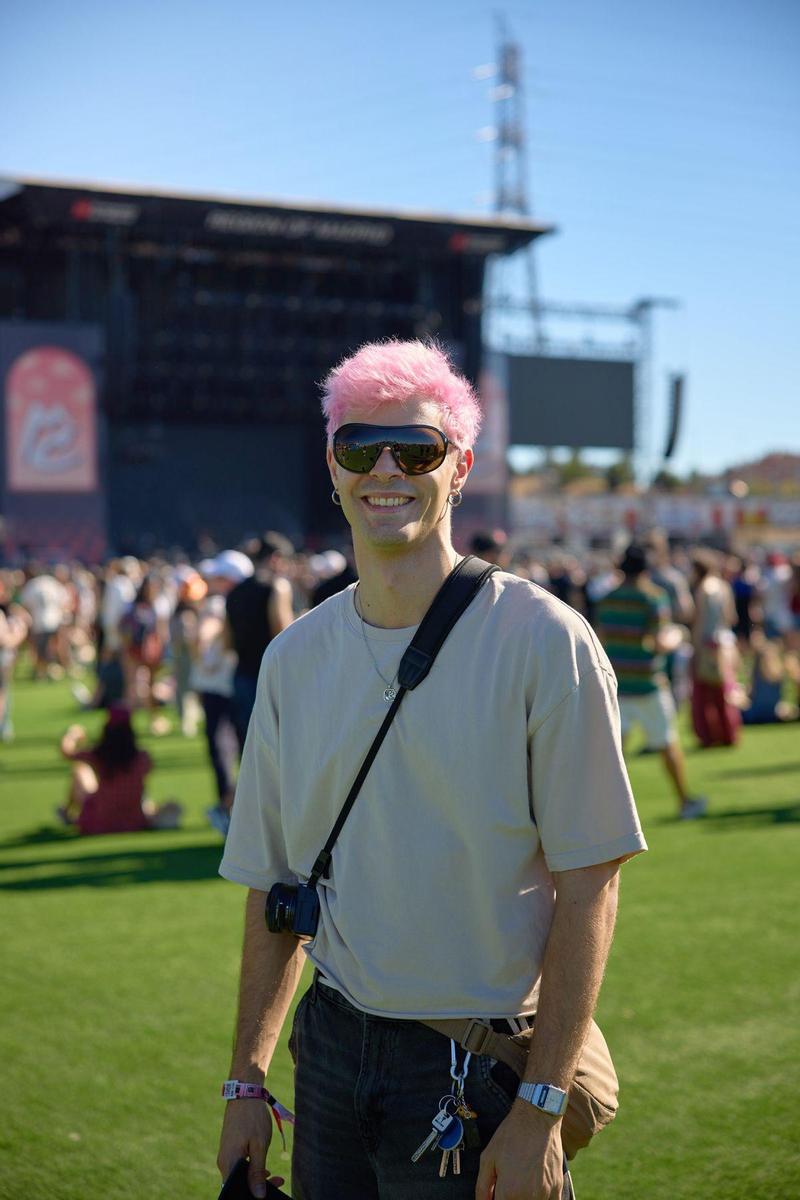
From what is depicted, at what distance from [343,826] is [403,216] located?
1372 inches

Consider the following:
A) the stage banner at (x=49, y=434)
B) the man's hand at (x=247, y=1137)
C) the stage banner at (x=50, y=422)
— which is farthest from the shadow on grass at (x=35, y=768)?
the stage banner at (x=50, y=422)

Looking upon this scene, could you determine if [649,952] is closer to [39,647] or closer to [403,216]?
[39,647]

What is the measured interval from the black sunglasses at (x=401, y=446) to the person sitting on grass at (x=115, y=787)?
6577 millimetres

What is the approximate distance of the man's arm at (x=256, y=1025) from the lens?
7.08ft

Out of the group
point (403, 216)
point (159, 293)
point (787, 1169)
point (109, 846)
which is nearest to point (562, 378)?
point (403, 216)

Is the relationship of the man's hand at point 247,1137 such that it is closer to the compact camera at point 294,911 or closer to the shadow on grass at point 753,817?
the compact camera at point 294,911

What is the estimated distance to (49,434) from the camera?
32.7 m

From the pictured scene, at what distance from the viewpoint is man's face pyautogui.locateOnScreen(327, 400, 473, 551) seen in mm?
2129

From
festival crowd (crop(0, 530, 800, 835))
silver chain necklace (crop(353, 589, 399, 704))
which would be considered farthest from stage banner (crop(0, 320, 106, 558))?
silver chain necklace (crop(353, 589, 399, 704))

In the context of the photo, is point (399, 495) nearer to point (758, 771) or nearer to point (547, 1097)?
point (547, 1097)

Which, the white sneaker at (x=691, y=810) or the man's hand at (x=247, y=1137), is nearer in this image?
the man's hand at (x=247, y=1137)

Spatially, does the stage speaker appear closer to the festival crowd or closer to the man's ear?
the festival crowd

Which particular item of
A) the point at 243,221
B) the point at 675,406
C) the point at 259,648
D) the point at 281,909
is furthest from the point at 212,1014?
the point at 675,406

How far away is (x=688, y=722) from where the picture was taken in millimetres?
14148
